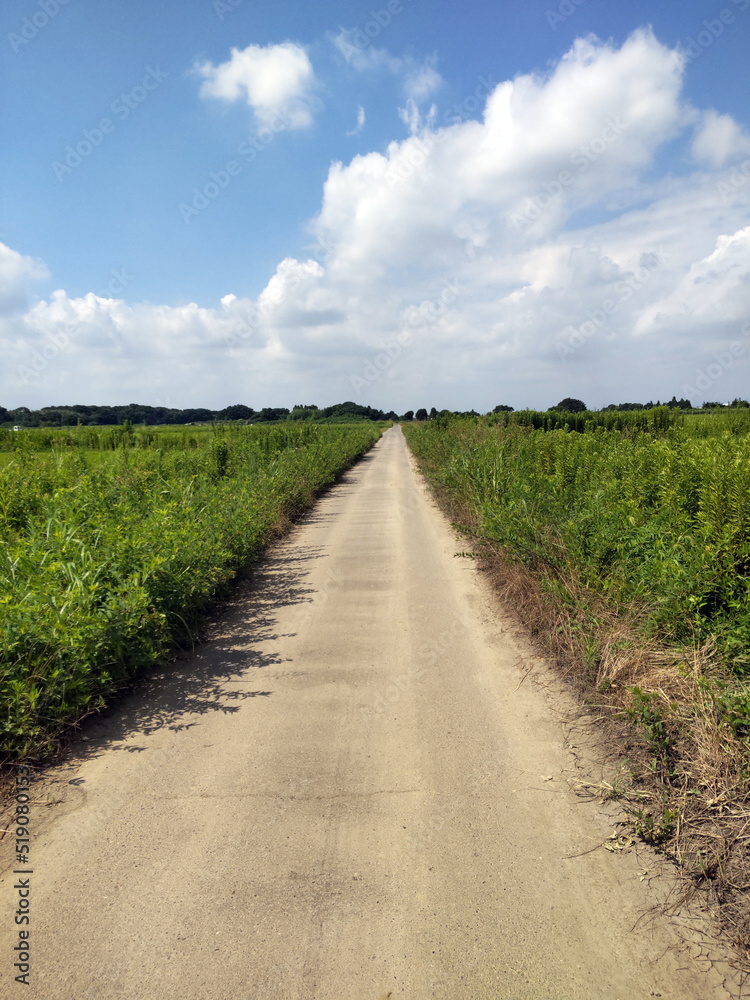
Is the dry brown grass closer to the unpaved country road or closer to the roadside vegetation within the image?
the roadside vegetation

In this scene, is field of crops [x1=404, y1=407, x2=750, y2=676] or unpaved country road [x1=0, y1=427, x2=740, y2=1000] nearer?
unpaved country road [x1=0, y1=427, x2=740, y2=1000]

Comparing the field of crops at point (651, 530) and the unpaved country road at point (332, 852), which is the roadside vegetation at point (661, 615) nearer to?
the field of crops at point (651, 530)

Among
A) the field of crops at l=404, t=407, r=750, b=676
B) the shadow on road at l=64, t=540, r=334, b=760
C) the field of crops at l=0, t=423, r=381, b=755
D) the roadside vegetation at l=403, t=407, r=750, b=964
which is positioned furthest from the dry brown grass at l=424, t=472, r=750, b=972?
the field of crops at l=0, t=423, r=381, b=755

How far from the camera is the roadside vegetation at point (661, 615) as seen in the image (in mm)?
2711

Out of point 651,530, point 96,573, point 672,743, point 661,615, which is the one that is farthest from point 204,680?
point 651,530

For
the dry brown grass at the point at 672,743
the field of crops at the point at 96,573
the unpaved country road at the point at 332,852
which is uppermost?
the field of crops at the point at 96,573

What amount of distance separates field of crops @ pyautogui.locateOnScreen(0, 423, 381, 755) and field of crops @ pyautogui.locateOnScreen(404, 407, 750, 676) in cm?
341

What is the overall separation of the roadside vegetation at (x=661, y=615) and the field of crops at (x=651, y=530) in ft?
0.05

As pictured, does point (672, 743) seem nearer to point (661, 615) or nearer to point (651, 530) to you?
point (661, 615)

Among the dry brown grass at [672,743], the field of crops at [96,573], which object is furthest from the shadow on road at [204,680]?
the dry brown grass at [672,743]

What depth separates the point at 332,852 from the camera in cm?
269

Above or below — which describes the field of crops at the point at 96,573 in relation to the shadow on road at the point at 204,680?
above

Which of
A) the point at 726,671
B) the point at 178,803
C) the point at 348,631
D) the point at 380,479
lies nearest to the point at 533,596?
the point at 348,631

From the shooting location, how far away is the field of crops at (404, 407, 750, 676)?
153 inches
